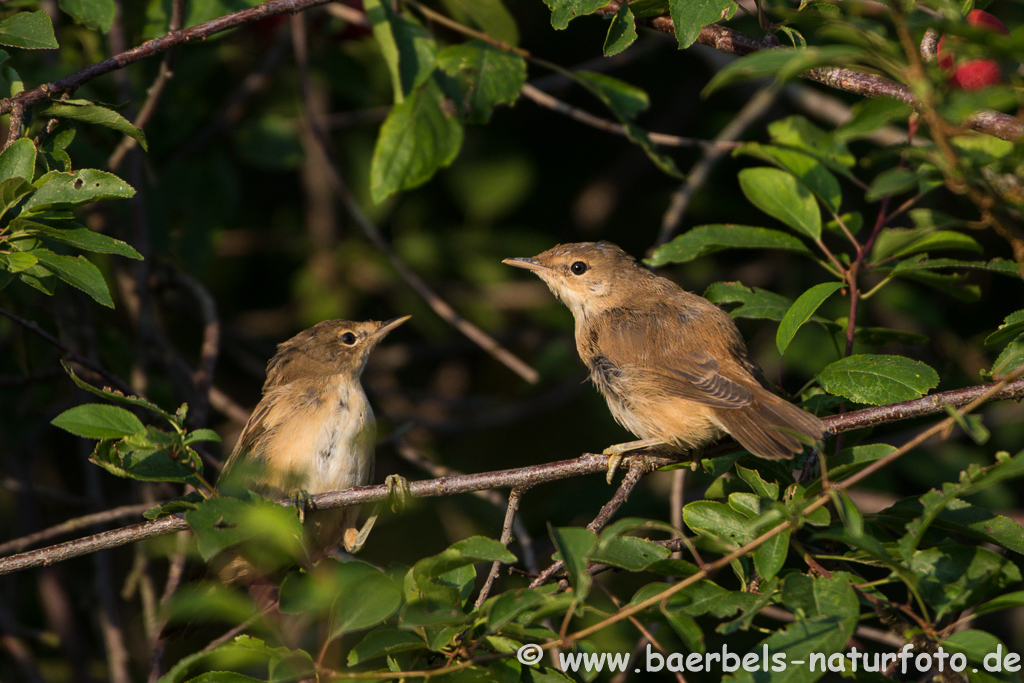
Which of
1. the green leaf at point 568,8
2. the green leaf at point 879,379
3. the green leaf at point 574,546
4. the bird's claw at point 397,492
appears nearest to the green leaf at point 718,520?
the green leaf at point 574,546

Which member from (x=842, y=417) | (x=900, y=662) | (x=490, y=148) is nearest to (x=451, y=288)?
(x=490, y=148)

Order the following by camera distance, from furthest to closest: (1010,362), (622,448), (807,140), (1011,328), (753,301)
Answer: (807,140) → (622,448) → (753,301) → (1010,362) → (1011,328)

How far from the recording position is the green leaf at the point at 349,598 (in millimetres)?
2172

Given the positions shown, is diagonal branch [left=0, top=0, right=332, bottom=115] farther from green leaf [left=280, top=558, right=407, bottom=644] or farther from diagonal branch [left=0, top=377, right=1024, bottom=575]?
green leaf [left=280, top=558, right=407, bottom=644]

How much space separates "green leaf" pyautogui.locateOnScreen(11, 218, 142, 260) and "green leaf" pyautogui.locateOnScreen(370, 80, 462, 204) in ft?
4.38

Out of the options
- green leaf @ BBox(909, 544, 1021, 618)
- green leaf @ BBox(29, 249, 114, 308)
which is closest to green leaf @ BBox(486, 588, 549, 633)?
green leaf @ BBox(909, 544, 1021, 618)

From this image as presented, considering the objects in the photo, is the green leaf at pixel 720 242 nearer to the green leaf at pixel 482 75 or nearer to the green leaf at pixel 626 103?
the green leaf at pixel 626 103

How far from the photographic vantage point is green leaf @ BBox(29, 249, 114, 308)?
8.38 feet

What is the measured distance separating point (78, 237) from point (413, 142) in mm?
1626

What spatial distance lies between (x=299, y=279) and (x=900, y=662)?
16.1 feet

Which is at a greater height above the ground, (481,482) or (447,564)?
(447,564)

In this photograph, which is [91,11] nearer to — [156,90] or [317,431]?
[156,90]

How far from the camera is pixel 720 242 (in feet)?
11.2

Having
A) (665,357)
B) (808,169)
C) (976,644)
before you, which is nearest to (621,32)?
(808,169)
